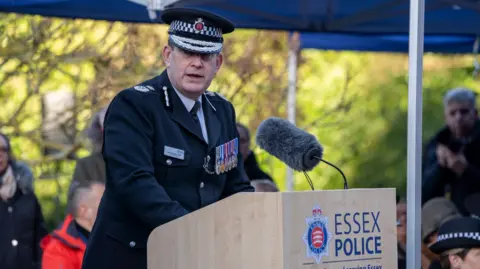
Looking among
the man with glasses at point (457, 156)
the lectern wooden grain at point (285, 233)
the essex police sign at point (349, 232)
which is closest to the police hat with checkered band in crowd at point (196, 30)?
the lectern wooden grain at point (285, 233)

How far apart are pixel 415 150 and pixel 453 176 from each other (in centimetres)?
396

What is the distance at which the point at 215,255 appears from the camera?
11.9 feet

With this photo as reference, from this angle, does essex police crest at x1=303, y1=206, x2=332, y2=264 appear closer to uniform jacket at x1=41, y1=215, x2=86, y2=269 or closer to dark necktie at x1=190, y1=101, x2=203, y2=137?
dark necktie at x1=190, y1=101, x2=203, y2=137

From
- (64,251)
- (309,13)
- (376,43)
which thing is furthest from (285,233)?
(376,43)

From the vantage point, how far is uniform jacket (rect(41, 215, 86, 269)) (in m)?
6.41

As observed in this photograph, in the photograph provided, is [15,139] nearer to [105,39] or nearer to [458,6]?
[105,39]

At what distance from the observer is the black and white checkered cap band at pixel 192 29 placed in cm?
421

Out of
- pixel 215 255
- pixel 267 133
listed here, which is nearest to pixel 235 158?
pixel 267 133

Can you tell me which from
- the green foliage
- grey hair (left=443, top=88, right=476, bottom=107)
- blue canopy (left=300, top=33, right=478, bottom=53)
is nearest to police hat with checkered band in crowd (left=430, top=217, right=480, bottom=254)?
grey hair (left=443, top=88, right=476, bottom=107)

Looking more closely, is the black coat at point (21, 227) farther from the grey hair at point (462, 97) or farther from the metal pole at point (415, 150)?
the metal pole at point (415, 150)

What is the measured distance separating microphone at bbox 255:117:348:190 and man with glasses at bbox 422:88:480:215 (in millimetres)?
4318

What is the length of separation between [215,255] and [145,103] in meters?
0.79

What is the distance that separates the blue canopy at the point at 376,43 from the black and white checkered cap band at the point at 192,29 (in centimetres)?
643

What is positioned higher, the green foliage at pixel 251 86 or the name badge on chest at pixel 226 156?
the green foliage at pixel 251 86
